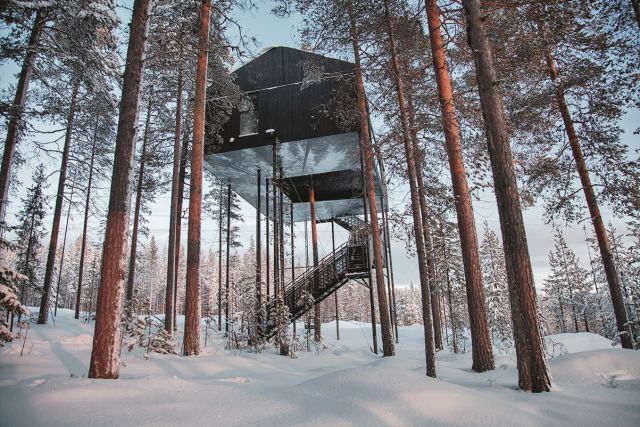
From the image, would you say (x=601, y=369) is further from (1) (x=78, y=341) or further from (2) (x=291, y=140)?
(1) (x=78, y=341)

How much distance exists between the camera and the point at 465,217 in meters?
7.15

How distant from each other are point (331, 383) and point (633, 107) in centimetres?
1023

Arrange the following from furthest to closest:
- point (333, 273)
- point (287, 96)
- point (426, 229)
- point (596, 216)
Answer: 1. point (333, 273)
2. point (287, 96)
3. point (426, 229)
4. point (596, 216)

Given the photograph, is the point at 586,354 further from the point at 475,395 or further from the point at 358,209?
the point at 358,209

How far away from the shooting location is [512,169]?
4719 mm

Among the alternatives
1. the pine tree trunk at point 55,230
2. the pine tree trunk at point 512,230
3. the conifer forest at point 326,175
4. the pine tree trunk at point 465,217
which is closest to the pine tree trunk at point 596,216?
the conifer forest at point 326,175

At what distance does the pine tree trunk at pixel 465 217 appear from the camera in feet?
22.1

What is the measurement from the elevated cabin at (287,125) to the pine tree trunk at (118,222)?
693cm

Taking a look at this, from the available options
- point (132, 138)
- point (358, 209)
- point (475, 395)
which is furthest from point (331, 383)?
point (358, 209)

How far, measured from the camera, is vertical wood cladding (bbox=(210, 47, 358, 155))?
12.9 meters

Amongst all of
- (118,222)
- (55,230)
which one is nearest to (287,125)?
(118,222)

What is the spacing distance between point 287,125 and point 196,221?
6.73m

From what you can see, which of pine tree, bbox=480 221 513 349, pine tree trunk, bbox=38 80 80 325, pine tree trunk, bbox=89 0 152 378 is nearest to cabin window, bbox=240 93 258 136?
pine tree trunk, bbox=38 80 80 325

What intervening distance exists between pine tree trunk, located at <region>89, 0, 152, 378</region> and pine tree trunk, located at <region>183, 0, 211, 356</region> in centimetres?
294
